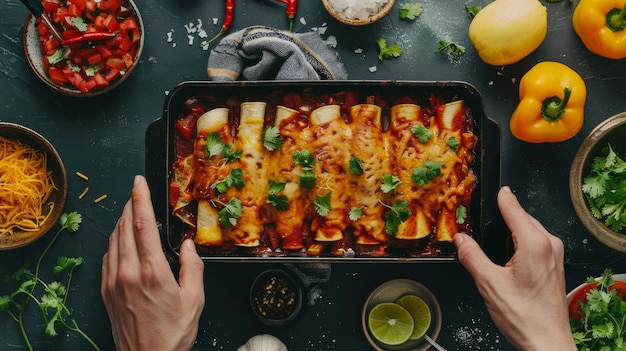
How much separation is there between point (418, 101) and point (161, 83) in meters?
1.36

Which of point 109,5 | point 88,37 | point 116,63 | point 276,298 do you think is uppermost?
point 109,5

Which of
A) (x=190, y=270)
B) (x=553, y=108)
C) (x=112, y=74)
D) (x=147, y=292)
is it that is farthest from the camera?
(x=112, y=74)

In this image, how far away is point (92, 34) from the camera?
10.9 feet

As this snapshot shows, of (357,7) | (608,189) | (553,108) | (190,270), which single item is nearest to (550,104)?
(553,108)

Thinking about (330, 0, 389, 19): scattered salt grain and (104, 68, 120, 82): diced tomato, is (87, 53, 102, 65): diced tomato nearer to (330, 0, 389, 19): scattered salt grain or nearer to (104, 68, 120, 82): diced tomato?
(104, 68, 120, 82): diced tomato

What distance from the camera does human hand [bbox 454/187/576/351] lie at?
2764 millimetres

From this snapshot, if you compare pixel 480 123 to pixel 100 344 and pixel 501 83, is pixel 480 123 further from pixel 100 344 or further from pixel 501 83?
pixel 100 344

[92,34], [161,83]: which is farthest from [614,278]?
[92,34]

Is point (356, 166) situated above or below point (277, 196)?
above

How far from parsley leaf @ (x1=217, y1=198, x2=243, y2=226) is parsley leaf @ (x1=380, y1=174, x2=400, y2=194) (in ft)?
2.20

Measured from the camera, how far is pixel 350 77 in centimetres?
353

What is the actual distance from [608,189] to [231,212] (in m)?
1.84

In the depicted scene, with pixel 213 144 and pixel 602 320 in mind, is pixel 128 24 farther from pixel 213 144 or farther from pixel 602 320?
pixel 602 320

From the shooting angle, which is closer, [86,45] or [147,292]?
[147,292]
